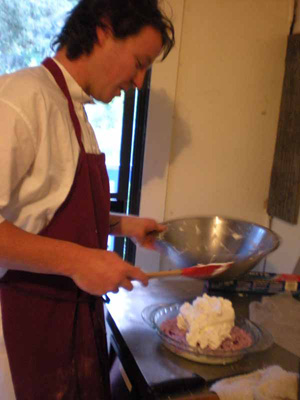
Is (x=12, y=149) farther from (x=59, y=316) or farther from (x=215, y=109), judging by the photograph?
(x=215, y=109)

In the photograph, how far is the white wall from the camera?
1240 millimetres

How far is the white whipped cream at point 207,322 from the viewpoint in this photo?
0.66m

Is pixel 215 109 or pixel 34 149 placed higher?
pixel 215 109

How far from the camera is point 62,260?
1.82 ft

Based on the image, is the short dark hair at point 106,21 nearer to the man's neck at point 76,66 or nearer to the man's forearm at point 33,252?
the man's neck at point 76,66

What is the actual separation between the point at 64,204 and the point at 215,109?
2.72 ft

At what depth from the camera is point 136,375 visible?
0.64 metres

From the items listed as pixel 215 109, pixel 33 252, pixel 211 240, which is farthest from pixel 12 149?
pixel 215 109

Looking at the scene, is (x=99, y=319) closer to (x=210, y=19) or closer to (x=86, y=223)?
(x=86, y=223)

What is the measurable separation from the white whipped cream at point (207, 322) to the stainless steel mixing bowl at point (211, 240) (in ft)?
0.45

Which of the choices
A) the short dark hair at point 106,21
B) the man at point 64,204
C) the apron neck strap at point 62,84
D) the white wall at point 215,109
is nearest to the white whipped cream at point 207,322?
the man at point 64,204

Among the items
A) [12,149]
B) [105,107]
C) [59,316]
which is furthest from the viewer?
[105,107]

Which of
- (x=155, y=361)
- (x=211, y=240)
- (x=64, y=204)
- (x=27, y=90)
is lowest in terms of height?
(x=155, y=361)

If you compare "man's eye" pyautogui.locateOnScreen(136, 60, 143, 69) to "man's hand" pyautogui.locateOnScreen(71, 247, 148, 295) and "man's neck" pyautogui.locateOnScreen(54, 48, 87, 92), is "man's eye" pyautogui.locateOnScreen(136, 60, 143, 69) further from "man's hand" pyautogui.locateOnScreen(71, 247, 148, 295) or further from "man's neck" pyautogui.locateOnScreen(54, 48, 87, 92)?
"man's hand" pyautogui.locateOnScreen(71, 247, 148, 295)
